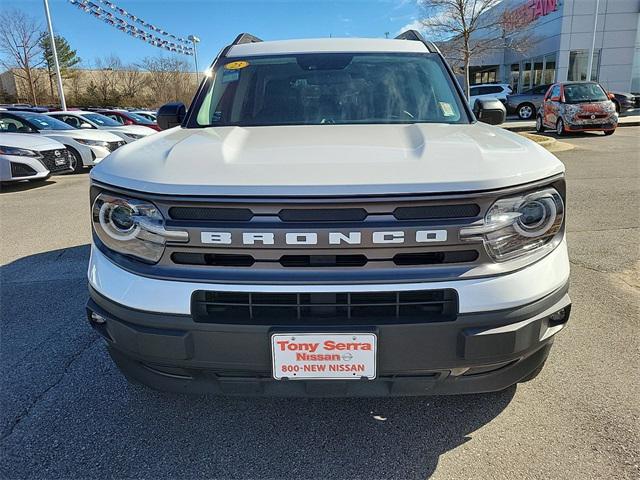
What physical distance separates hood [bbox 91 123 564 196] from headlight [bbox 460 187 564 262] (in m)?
0.08

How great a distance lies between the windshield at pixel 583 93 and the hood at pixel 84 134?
43.8ft

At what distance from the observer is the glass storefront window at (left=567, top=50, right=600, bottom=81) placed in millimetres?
25141

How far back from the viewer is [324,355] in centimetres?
175

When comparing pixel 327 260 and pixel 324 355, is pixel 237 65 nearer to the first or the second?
pixel 327 260

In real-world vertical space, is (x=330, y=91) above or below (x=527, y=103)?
above

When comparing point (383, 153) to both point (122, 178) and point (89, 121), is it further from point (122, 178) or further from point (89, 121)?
point (89, 121)

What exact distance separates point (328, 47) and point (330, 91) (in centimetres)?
53

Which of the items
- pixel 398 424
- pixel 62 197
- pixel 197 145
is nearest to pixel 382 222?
pixel 197 145

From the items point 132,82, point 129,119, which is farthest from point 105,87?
point 129,119

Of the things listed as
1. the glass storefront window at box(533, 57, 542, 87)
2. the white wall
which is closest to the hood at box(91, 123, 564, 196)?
the white wall

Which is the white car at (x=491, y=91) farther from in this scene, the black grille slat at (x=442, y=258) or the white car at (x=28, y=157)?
the black grille slat at (x=442, y=258)

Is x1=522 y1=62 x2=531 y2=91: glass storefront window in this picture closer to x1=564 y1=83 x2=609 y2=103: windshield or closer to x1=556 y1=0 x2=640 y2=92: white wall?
x1=556 y1=0 x2=640 y2=92: white wall

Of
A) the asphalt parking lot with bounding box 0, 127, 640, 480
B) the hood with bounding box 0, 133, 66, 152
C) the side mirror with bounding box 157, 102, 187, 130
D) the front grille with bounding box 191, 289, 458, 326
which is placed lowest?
the asphalt parking lot with bounding box 0, 127, 640, 480

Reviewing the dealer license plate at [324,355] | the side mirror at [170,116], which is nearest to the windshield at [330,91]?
the side mirror at [170,116]
